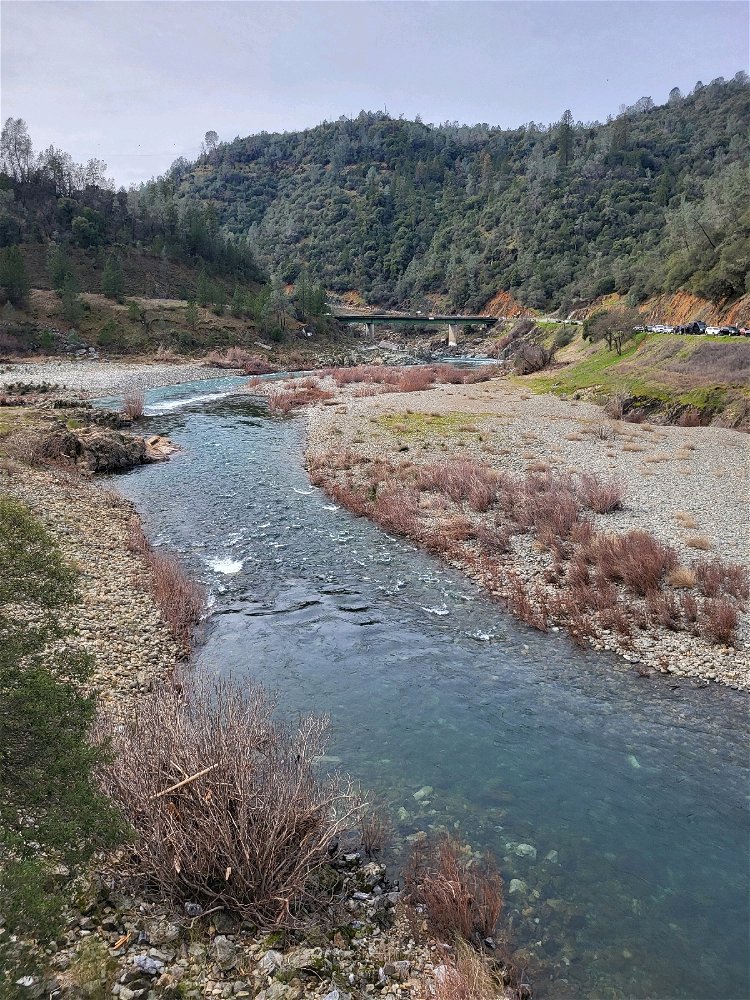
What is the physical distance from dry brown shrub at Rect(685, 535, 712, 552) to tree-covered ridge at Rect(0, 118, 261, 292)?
97683mm

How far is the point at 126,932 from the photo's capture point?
621cm

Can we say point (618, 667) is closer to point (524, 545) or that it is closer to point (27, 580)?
point (524, 545)

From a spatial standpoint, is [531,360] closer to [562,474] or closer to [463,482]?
[562,474]

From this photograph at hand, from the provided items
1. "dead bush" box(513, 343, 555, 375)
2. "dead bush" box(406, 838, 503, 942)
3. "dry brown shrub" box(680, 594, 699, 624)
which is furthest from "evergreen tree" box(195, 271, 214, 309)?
"dead bush" box(406, 838, 503, 942)

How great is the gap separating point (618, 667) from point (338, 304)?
150663 mm

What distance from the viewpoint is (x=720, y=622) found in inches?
512

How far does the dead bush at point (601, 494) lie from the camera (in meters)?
20.5

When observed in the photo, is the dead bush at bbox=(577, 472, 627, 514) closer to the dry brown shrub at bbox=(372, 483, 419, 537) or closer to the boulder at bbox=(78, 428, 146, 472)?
the dry brown shrub at bbox=(372, 483, 419, 537)

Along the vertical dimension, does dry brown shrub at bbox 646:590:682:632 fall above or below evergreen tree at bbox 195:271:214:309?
below

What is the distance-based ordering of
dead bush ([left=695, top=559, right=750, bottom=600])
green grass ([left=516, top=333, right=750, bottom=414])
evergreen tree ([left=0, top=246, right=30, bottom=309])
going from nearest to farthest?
1. dead bush ([left=695, top=559, right=750, bottom=600])
2. green grass ([left=516, top=333, right=750, bottom=414])
3. evergreen tree ([left=0, top=246, right=30, bottom=309])

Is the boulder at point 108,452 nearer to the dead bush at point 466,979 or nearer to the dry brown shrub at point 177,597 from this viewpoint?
the dry brown shrub at point 177,597

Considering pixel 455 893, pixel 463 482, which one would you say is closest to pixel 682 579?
pixel 463 482

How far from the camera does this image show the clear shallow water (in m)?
6.86

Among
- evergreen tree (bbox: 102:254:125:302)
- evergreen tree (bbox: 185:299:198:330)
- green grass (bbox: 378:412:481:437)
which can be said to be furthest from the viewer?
evergreen tree (bbox: 185:299:198:330)
